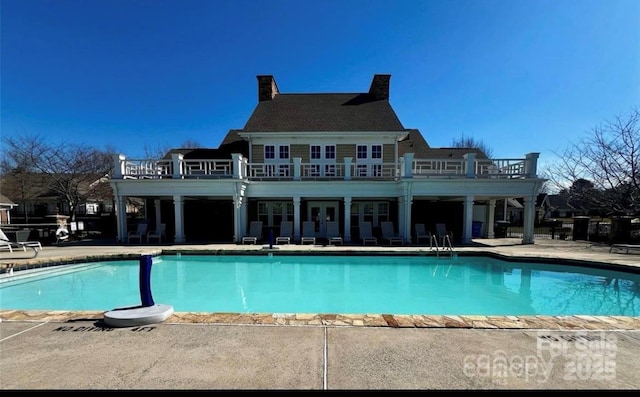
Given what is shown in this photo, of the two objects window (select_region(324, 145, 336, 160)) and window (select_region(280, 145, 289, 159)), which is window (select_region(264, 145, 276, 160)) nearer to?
window (select_region(280, 145, 289, 159))

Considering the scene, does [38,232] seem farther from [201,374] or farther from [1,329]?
[201,374]

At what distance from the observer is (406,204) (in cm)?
1384

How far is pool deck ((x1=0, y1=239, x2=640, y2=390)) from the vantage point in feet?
9.02

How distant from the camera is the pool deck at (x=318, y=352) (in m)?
2.75

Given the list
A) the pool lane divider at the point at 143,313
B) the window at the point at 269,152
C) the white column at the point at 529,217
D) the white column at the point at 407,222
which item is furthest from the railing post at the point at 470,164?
the pool lane divider at the point at 143,313

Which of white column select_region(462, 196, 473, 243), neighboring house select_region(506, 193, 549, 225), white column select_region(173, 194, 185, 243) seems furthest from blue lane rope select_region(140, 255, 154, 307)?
neighboring house select_region(506, 193, 549, 225)

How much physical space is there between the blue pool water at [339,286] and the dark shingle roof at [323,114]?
888 centimetres

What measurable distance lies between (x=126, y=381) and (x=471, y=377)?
344 cm

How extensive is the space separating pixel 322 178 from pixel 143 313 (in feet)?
35.3

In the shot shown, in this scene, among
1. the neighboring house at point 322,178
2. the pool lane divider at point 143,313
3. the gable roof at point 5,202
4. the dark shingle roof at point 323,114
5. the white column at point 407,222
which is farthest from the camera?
the gable roof at point 5,202

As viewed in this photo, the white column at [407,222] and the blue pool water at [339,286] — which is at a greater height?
the white column at [407,222]

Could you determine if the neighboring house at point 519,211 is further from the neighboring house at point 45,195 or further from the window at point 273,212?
the neighboring house at point 45,195

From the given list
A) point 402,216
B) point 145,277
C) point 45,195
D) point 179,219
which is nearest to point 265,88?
point 179,219
